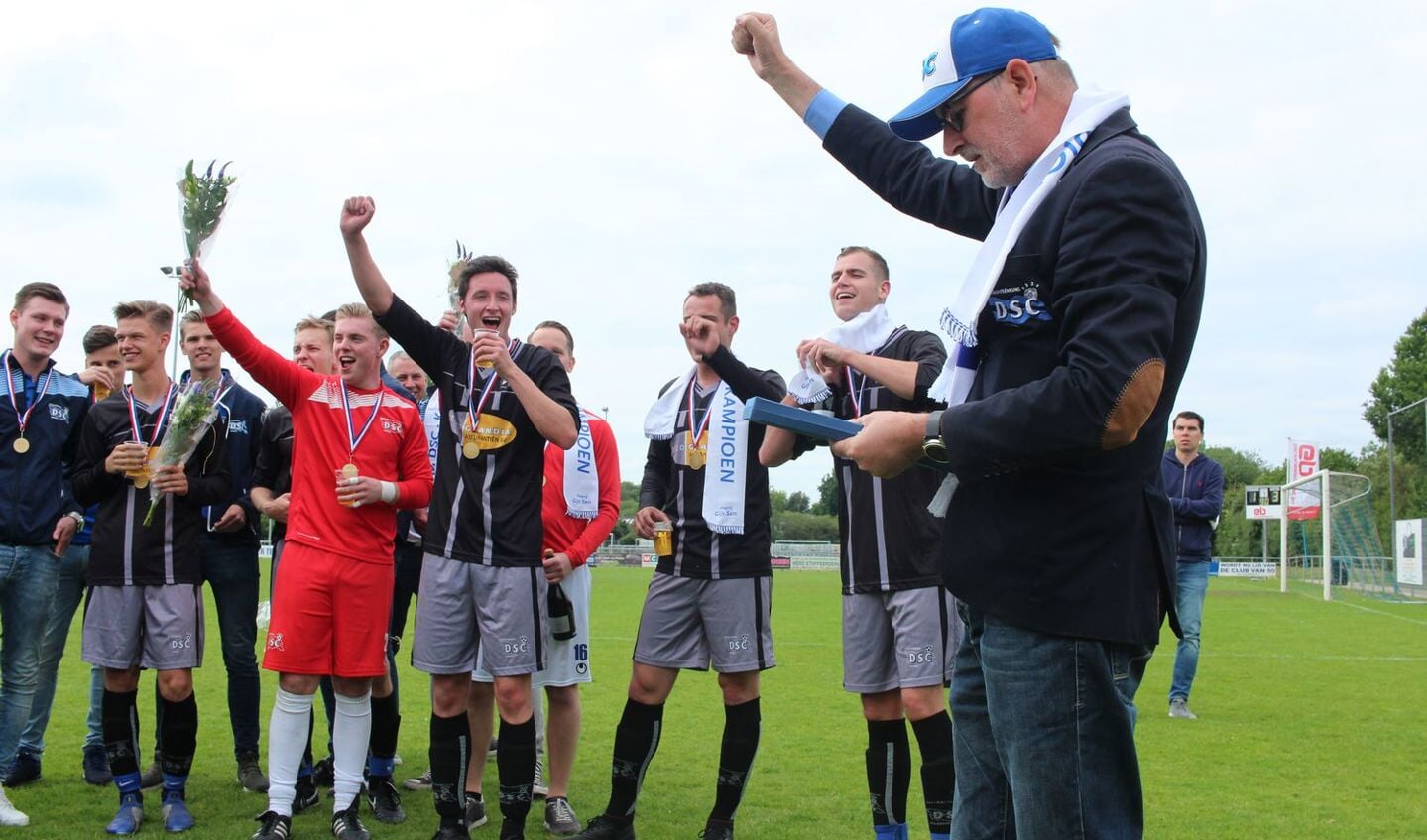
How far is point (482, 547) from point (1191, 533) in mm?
7814

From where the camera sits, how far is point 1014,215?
267 centimetres

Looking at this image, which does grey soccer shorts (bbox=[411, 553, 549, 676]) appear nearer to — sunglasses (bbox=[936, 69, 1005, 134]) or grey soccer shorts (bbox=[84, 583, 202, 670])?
grey soccer shorts (bbox=[84, 583, 202, 670])

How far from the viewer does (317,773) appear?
7508 mm

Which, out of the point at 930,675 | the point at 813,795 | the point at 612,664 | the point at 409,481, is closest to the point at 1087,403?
the point at 930,675

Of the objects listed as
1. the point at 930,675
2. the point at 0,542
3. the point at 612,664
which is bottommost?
the point at 612,664

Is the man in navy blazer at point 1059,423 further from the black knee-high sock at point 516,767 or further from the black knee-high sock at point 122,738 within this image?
the black knee-high sock at point 122,738

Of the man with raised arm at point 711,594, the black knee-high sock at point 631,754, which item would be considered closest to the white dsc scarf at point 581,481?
the man with raised arm at point 711,594

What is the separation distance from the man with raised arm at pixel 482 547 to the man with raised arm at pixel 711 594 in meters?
0.69

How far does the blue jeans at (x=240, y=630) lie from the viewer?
286 inches

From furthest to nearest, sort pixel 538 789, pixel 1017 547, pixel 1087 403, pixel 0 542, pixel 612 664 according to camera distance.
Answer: pixel 612 664 → pixel 538 789 → pixel 0 542 → pixel 1017 547 → pixel 1087 403

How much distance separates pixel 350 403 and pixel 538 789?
2.75 m

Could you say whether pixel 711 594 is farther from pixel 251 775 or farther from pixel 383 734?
pixel 251 775

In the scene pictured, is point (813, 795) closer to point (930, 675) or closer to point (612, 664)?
point (930, 675)

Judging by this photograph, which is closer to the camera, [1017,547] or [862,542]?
[1017,547]
